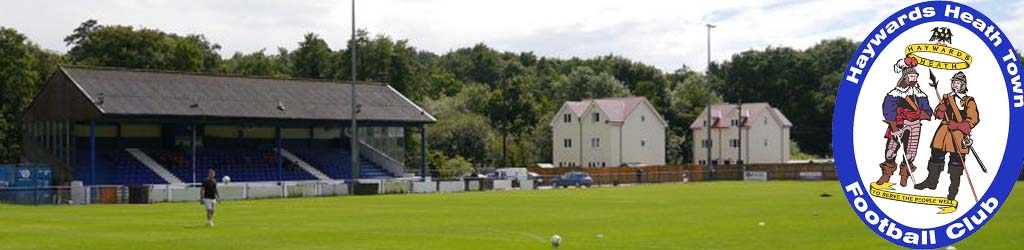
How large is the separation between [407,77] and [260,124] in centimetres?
4895

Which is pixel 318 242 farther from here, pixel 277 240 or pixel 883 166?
pixel 883 166

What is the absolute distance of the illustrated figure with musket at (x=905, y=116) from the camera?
4.09 metres

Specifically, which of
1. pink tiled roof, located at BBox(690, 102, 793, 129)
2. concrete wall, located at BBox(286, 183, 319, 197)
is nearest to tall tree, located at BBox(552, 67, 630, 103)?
pink tiled roof, located at BBox(690, 102, 793, 129)

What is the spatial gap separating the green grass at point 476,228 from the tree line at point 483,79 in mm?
47810

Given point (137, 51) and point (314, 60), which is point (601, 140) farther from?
point (137, 51)

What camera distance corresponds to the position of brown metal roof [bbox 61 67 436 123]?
63.7 m

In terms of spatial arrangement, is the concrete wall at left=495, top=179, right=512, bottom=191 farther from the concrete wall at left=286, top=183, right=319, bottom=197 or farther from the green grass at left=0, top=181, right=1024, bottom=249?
the green grass at left=0, top=181, right=1024, bottom=249

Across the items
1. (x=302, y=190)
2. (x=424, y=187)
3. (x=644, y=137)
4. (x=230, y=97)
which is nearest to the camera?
(x=302, y=190)

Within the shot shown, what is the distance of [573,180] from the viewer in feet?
260

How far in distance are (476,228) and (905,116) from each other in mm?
24315

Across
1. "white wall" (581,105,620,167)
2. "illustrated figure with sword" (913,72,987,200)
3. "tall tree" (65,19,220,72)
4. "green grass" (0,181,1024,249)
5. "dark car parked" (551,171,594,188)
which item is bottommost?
"green grass" (0,181,1024,249)

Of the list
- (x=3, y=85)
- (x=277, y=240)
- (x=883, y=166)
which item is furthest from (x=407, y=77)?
(x=883, y=166)

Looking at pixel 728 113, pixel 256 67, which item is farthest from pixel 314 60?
pixel 728 113

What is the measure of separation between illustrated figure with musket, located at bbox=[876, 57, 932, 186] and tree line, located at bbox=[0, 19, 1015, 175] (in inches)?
3129
